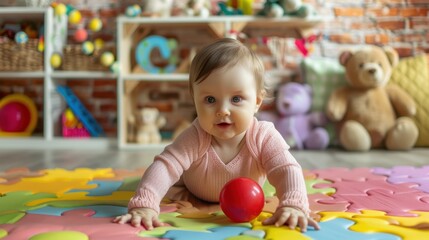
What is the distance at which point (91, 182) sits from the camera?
163 cm

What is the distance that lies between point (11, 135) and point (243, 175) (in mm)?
2254

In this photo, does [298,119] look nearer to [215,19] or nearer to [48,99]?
[215,19]

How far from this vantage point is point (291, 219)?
1.01 m

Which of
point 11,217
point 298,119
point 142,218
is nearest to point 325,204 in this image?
point 142,218

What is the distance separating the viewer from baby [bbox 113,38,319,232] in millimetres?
1068

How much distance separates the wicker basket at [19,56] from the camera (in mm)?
2953

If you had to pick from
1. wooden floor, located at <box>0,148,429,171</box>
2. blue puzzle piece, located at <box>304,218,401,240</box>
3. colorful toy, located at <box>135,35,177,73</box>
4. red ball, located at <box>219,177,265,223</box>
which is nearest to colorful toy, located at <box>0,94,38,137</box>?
wooden floor, located at <box>0,148,429,171</box>

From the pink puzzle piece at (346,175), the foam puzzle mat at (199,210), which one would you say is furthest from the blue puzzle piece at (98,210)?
the pink puzzle piece at (346,175)

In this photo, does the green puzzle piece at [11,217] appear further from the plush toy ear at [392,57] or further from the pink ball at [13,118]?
the plush toy ear at [392,57]

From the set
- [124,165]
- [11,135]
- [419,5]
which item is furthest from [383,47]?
[11,135]

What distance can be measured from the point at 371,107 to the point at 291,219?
6.59ft

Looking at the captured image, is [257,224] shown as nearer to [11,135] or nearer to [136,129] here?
[136,129]

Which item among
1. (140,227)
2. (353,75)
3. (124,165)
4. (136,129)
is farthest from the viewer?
(136,129)

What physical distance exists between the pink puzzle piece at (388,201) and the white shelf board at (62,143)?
1857 millimetres
